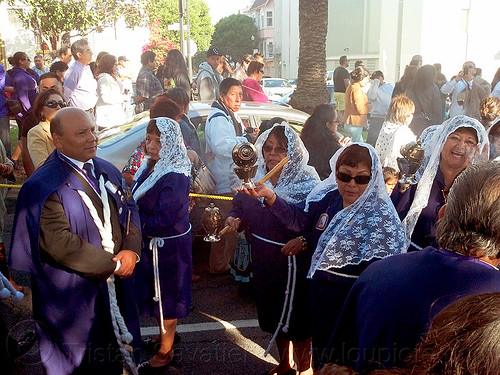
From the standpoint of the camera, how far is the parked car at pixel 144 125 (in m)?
5.85

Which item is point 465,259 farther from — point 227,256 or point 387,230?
point 227,256

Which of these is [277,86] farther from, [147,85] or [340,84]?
[147,85]

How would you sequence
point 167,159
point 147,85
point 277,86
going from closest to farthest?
point 167,159 < point 147,85 < point 277,86

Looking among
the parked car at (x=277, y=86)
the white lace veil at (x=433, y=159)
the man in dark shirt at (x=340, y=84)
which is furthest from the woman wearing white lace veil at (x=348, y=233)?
the parked car at (x=277, y=86)

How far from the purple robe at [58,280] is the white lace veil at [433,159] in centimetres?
A: 190

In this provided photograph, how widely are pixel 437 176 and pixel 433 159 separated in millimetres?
114

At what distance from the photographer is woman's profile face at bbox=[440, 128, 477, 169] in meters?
3.37

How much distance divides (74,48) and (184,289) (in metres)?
5.80

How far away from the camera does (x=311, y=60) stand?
11195mm

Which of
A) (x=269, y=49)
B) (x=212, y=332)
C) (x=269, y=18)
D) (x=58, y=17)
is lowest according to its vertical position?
(x=212, y=332)

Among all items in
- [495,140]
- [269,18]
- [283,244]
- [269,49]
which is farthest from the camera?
[269,18]

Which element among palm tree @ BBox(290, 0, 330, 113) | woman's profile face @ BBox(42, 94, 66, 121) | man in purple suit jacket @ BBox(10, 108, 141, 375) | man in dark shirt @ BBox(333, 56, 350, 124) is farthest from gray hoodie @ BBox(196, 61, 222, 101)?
man in purple suit jacket @ BBox(10, 108, 141, 375)

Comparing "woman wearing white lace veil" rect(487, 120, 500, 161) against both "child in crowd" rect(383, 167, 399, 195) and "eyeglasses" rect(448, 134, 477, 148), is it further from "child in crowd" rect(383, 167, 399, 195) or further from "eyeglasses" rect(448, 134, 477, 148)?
"eyeglasses" rect(448, 134, 477, 148)

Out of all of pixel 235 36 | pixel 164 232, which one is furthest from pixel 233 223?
pixel 235 36
